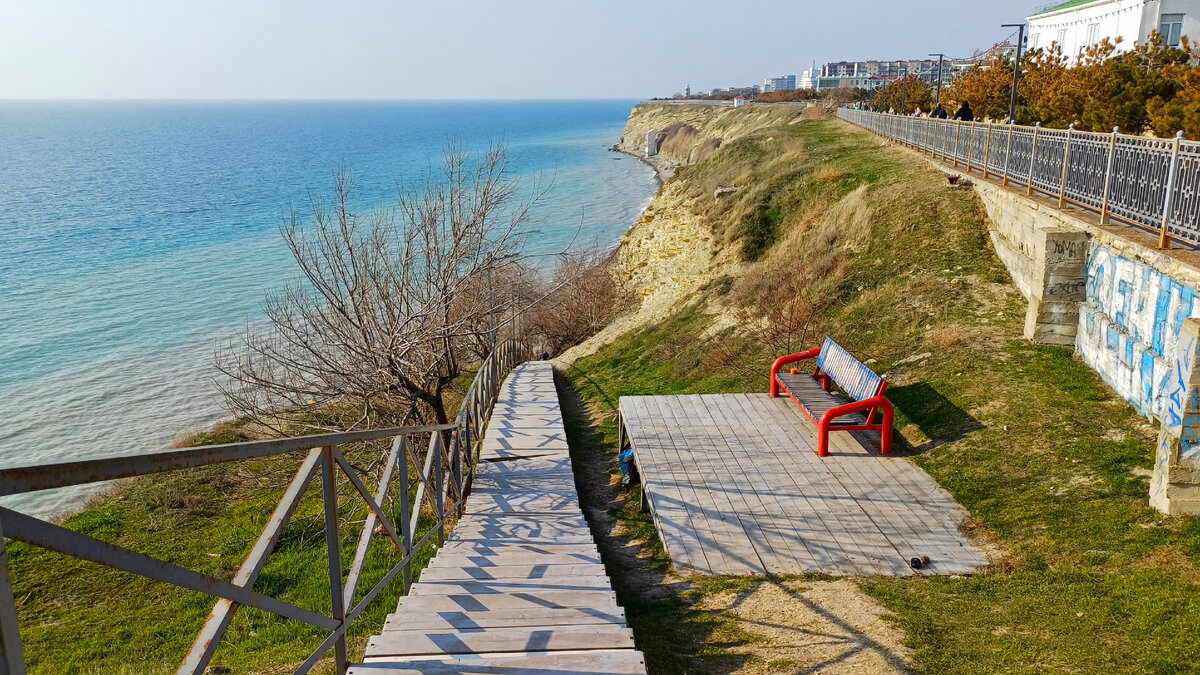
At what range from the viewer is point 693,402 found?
12195mm

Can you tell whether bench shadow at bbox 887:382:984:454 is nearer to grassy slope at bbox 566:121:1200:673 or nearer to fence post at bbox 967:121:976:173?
grassy slope at bbox 566:121:1200:673

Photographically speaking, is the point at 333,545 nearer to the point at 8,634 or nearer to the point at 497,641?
the point at 497,641

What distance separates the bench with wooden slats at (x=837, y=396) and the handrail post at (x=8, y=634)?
28.9 ft

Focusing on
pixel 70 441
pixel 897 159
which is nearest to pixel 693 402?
pixel 897 159

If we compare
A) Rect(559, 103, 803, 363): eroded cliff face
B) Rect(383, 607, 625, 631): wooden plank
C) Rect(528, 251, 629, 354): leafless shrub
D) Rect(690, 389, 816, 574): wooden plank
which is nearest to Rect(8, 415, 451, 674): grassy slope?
Rect(383, 607, 625, 631): wooden plank

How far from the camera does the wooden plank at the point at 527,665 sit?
157 inches

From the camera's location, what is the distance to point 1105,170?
1073 centimetres

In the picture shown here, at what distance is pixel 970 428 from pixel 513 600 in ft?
21.1

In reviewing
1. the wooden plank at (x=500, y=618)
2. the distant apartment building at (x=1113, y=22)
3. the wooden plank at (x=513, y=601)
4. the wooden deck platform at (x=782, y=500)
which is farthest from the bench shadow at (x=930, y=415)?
the distant apartment building at (x=1113, y=22)

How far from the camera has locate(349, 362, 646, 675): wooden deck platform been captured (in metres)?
4.14

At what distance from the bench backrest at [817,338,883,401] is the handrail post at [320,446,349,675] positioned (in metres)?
7.59

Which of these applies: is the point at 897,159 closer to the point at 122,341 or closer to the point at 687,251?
the point at 687,251

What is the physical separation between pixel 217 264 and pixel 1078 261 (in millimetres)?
41831

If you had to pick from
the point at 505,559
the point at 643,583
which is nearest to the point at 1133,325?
the point at 643,583
